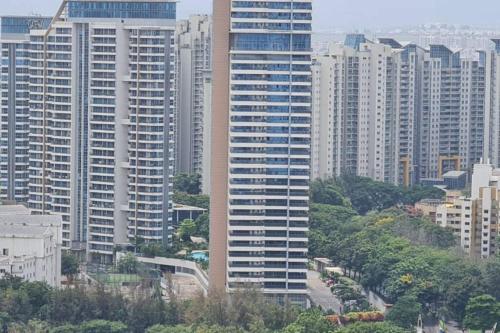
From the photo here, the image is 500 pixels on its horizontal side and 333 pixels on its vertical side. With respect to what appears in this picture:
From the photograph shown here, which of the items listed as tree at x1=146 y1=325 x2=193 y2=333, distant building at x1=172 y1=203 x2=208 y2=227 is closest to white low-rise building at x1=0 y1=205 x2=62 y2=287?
tree at x1=146 y1=325 x2=193 y2=333

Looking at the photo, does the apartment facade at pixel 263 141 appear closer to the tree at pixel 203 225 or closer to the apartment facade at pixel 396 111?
the tree at pixel 203 225

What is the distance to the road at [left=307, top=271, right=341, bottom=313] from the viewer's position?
92.5 feet

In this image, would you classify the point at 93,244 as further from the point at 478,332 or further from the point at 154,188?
the point at 478,332

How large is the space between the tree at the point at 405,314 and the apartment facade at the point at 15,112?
8.15 meters

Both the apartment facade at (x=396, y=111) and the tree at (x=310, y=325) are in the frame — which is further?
the apartment facade at (x=396, y=111)

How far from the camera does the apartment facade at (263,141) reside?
89.2ft

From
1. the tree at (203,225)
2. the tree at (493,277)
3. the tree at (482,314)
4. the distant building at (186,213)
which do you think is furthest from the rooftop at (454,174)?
the tree at (482,314)

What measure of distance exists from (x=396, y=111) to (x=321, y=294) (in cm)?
1379

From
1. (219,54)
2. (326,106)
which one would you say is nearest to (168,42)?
(219,54)

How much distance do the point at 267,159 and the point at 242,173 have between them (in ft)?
1.16

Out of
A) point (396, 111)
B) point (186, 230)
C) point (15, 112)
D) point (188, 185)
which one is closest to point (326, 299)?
point (186, 230)

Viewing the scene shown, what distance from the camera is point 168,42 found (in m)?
31.0

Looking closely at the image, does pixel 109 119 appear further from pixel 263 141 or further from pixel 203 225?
pixel 263 141

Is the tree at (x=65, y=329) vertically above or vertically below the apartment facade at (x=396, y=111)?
below
